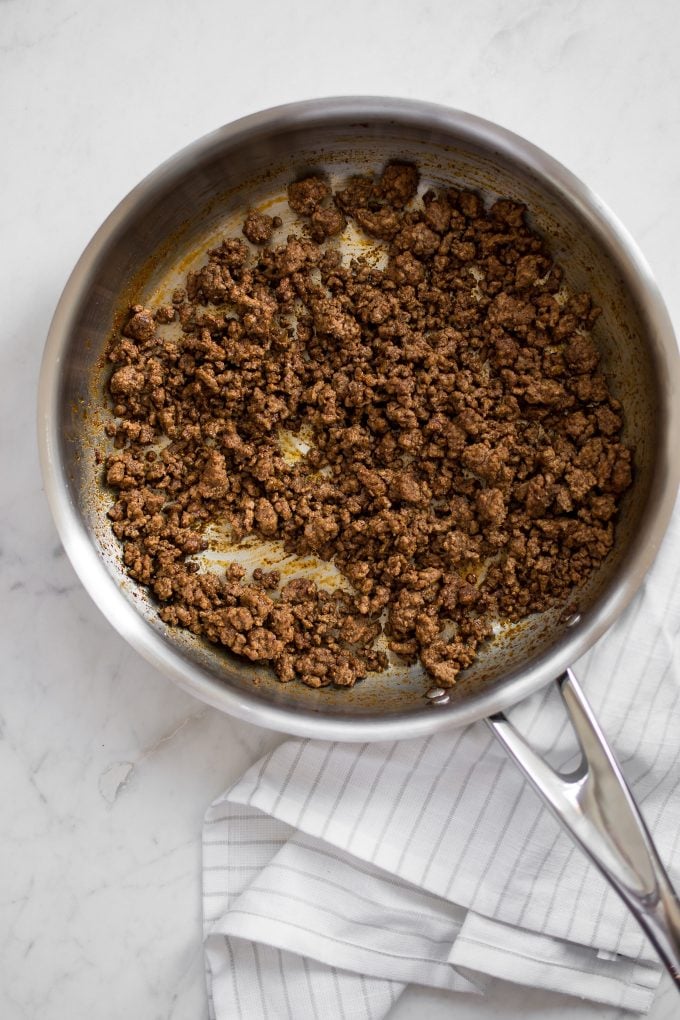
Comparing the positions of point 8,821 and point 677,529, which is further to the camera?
point 8,821

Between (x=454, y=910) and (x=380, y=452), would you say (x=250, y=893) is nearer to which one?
(x=454, y=910)

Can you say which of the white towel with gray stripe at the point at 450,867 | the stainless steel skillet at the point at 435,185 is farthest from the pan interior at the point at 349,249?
the white towel with gray stripe at the point at 450,867

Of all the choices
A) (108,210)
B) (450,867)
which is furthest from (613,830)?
(108,210)

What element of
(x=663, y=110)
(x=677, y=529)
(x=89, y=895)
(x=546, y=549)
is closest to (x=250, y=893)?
(x=89, y=895)

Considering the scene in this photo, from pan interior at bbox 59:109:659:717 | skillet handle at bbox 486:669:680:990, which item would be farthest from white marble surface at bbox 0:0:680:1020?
skillet handle at bbox 486:669:680:990

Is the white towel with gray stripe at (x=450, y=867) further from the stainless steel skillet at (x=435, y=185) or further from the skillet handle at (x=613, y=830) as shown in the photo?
the skillet handle at (x=613, y=830)

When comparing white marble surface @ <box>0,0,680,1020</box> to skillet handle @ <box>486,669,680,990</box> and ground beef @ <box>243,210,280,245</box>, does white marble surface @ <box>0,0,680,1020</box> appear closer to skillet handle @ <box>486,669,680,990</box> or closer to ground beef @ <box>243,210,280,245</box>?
ground beef @ <box>243,210,280,245</box>
